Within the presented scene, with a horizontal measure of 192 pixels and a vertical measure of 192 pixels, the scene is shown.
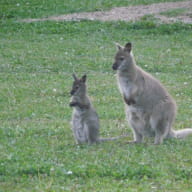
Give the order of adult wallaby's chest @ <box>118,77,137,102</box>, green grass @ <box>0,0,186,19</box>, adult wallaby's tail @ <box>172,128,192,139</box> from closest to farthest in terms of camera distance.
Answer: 1. adult wallaby's chest @ <box>118,77,137,102</box>
2. adult wallaby's tail @ <box>172,128,192,139</box>
3. green grass @ <box>0,0,186,19</box>

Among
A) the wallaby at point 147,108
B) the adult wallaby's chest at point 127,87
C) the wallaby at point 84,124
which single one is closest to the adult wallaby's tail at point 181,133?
the wallaby at point 147,108

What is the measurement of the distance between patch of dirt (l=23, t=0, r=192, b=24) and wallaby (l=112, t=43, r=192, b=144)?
38.3 feet

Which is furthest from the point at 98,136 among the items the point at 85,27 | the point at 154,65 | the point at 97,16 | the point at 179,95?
the point at 97,16

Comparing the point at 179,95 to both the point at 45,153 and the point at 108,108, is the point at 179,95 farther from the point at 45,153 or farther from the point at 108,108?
the point at 45,153

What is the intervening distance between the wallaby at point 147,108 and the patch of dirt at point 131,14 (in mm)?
11659

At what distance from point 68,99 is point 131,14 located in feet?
32.5

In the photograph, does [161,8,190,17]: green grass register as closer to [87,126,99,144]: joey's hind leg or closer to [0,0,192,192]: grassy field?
[0,0,192,192]: grassy field

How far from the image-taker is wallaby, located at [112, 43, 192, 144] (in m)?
9.80

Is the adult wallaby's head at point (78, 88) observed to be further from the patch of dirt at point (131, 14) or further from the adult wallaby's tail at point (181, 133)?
the patch of dirt at point (131, 14)

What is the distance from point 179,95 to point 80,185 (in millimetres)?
6609

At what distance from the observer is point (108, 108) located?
40.5ft

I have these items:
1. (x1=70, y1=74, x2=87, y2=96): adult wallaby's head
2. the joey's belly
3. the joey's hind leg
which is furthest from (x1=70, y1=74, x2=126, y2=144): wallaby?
the joey's belly

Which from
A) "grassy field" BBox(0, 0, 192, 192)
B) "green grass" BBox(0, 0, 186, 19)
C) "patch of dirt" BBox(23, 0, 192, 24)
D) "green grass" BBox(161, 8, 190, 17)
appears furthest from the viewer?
"green grass" BBox(0, 0, 186, 19)

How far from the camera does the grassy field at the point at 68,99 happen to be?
7.69 meters
